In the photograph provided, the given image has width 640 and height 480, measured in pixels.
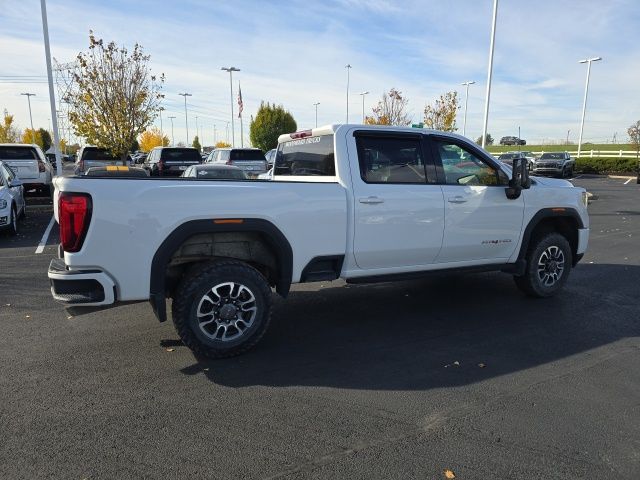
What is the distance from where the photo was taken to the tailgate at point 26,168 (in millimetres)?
13935

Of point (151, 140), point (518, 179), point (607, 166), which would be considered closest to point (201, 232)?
point (518, 179)

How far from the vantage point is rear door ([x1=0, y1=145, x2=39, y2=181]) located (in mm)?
14000

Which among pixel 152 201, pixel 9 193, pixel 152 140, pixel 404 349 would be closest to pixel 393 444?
pixel 404 349

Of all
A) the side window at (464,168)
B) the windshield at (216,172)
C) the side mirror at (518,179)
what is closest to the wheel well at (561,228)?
the side mirror at (518,179)

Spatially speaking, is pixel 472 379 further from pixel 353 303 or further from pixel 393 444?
pixel 353 303

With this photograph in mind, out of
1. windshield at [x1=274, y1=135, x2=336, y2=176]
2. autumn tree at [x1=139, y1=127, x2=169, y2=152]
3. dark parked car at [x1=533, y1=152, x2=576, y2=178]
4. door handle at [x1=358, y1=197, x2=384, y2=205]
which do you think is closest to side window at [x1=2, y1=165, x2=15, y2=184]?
windshield at [x1=274, y1=135, x2=336, y2=176]

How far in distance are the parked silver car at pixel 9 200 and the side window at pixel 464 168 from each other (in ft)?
28.2

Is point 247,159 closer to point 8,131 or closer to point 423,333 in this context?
point 423,333

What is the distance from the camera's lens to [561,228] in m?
6.18

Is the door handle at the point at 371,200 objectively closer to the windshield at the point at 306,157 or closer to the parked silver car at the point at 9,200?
the windshield at the point at 306,157

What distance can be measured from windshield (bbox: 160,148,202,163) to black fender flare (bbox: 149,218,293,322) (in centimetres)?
1560

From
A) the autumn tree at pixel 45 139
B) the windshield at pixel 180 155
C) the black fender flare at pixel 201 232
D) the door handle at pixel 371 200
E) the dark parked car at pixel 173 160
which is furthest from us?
the autumn tree at pixel 45 139

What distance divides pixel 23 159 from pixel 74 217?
12.9m

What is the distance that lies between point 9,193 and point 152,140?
7032 centimetres
